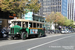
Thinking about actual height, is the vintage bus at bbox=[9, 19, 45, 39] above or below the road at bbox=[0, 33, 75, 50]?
above

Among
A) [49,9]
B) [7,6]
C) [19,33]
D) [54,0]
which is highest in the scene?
[54,0]

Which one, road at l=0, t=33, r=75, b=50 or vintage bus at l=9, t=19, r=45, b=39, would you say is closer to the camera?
road at l=0, t=33, r=75, b=50

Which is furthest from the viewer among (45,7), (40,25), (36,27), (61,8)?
(61,8)

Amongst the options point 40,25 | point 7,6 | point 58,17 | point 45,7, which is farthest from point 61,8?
point 7,6

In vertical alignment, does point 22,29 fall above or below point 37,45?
above

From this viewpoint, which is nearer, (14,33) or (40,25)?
(14,33)

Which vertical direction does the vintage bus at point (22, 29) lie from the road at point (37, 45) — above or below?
above

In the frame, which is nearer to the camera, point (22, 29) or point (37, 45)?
point (37, 45)

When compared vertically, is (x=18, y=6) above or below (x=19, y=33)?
above

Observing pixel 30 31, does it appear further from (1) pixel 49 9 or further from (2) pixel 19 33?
(1) pixel 49 9

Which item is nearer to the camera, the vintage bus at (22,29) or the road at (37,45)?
the road at (37,45)

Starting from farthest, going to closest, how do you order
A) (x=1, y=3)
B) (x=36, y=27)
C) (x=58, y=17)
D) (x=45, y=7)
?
(x=45, y=7) < (x=58, y=17) < (x=36, y=27) < (x=1, y=3)

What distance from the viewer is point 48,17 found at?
49062mm

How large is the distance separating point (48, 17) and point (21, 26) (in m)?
33.3
